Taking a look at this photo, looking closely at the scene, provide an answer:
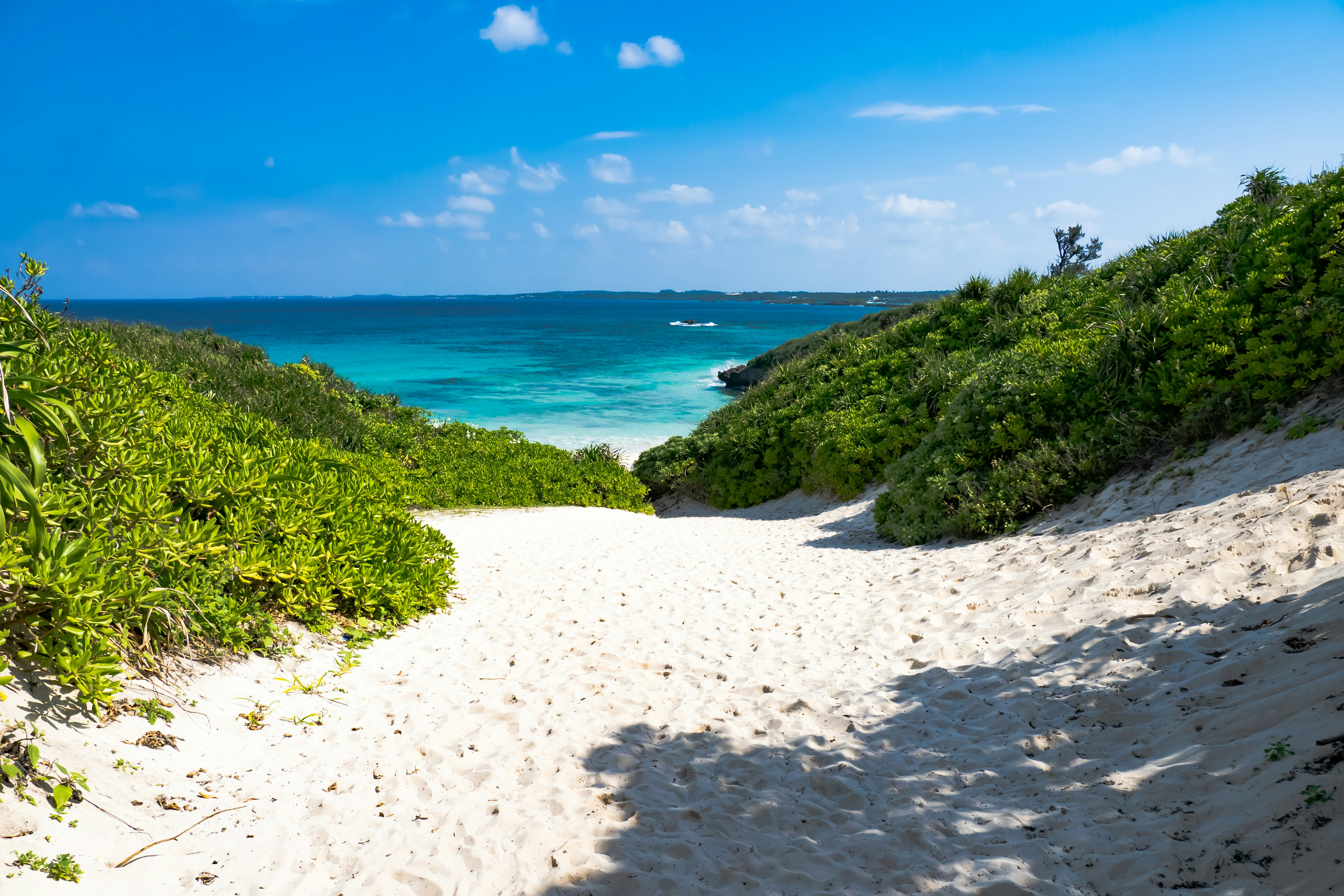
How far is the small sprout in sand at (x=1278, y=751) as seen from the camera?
104 inches

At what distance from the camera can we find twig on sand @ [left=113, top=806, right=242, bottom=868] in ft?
8.63

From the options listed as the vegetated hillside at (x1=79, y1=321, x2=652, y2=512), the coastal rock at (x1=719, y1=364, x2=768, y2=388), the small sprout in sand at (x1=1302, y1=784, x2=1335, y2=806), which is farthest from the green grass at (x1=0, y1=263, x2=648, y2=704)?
the coastal rock at (x1=719, y1=364, x2=768, y2=388)

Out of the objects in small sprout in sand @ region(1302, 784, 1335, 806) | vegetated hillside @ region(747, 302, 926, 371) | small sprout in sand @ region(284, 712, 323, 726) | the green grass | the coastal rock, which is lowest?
small sprout in sand @ region(284, 712, 323, 726)

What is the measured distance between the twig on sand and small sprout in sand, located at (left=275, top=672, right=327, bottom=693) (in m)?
1.15

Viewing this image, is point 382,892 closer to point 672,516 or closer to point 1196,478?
point 1196,478

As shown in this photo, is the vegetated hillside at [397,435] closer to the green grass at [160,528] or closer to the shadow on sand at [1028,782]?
the green grass at [160,528]

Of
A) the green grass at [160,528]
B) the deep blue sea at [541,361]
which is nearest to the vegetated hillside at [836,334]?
the deep blue sea at [541,361]

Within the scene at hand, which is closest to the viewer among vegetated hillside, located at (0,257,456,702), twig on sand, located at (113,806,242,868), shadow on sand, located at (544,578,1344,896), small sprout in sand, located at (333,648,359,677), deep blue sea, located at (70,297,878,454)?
shadow on sand, located at (544,578,1344,896)

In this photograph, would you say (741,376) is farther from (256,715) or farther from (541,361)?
(256,715)

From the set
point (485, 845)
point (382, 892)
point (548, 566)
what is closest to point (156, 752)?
point (382, 892)

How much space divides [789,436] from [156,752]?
1255cm

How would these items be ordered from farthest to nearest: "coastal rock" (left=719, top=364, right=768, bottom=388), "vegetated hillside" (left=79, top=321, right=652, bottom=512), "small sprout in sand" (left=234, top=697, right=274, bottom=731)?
"coastal rock" (left=719, top=364, right=768, bottom=388), "vegetated hillside" (left=79, top=321, right=652, bottom=512), "small sprout in sand" (left=234, top=697, right=274, bottom=731)

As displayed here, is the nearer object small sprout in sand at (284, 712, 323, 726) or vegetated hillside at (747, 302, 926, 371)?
small sprout in sand at (284, 712, 323, 726)

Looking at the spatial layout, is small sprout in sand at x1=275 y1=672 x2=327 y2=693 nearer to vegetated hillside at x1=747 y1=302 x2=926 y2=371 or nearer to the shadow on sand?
the shadow on sand
